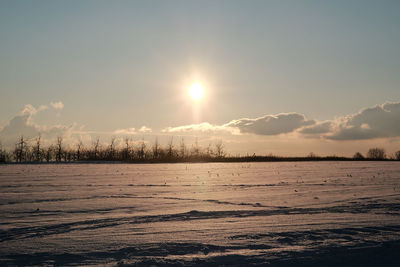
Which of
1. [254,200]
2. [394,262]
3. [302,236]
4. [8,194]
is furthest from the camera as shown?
[8,194]

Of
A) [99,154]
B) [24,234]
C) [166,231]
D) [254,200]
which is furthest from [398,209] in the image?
[99,154]

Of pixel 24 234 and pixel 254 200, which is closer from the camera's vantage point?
pixel 24 234

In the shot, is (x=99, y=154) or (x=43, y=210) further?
(x=99, y=154)

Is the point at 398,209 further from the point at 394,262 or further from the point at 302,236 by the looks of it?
the point at 394,262

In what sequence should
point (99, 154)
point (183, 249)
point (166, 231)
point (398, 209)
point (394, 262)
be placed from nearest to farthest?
point (394, 262), point (183, 249), point (166, 231), point (398, 209), point (99, 154)

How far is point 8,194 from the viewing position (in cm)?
1160

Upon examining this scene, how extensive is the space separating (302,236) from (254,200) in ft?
14.0

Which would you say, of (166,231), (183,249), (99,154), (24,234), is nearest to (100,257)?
(183,249)

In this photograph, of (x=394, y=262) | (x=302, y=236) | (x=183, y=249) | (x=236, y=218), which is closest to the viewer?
(x=394, y=262)

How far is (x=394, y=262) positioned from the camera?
4.52 m

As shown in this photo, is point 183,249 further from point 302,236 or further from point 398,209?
point 398,209

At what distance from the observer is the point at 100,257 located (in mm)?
4801

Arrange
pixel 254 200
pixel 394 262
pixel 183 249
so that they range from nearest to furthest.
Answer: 1. pixel 394 262
2. pixel 183 249
3. pixel 254 200

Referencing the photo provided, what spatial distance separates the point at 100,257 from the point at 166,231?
1657 millimetres
